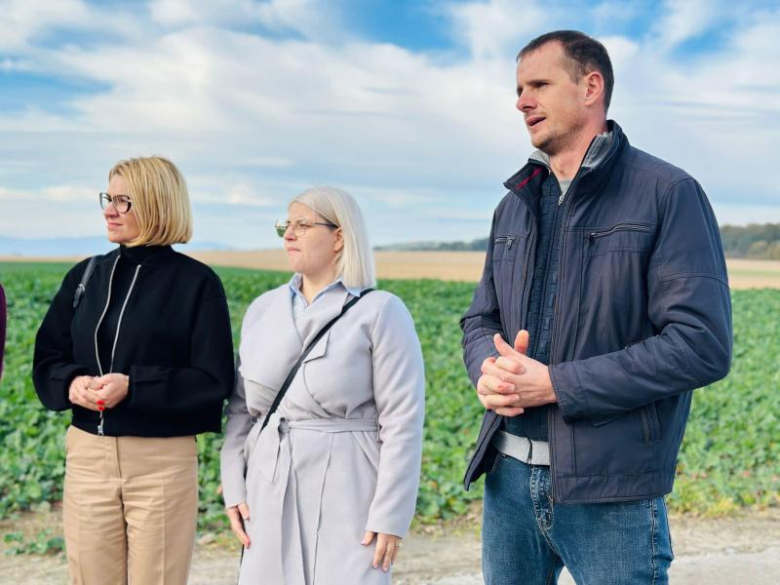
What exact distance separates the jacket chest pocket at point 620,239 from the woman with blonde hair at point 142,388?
57.6 inches

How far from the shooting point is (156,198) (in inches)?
131

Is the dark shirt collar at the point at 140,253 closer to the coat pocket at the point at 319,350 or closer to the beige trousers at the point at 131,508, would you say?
the beige trousers at the point at 131,508

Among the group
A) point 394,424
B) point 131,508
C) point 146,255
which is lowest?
point 131,508

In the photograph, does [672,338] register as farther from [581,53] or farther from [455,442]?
[455,442]

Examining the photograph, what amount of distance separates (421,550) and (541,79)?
4.02 m

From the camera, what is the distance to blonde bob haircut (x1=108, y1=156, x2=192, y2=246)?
332 cm

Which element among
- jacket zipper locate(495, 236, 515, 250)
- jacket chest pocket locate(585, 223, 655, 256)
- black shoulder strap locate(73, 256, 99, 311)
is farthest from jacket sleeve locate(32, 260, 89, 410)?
jacket chest pocket locate(585, 223, 655, 256)

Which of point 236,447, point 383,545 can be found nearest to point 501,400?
point 383,545

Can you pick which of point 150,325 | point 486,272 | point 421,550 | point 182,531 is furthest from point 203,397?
point 421,550

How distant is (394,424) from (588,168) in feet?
3.58

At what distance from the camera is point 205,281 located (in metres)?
3.37

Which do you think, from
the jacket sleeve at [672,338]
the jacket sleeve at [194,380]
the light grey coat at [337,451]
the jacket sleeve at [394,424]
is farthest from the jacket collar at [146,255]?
the jacket sleeve at [672,338]

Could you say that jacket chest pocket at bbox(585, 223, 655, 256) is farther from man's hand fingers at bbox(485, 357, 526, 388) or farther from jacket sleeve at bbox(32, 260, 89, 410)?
jacket sleeve at bbox(32, 260, 89, 410)

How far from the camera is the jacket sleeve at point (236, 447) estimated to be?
123 inches
